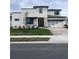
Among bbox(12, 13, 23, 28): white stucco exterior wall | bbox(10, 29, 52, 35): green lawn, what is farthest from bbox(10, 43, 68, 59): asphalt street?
bbox(12, 13, 23, 28): white stucco exterior wall

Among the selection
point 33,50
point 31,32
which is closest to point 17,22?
point 31,32

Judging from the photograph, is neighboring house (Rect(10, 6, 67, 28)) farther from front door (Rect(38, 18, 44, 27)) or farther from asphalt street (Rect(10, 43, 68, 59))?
asphalt street (Rect(10, 43, 68, 59))

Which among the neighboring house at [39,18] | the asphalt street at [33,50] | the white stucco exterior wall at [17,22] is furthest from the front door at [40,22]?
the asphalt street at [33,50]

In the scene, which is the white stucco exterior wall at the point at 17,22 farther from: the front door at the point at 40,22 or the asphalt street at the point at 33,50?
the asphalt street at the point at 33,50

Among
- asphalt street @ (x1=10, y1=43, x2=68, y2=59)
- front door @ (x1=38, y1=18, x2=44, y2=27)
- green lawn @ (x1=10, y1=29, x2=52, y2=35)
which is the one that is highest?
front door @ (x1=38, y1=18, x2=44, y2=27)

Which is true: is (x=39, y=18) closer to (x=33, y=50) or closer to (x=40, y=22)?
(x=40, y=22)

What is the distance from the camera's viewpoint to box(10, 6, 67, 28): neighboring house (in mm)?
1220

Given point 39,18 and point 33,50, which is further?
point 33,50

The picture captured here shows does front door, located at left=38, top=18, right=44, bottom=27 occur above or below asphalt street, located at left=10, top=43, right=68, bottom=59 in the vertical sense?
above

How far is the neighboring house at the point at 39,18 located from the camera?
1.22 metres

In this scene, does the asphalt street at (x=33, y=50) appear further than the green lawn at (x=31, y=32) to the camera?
Yes

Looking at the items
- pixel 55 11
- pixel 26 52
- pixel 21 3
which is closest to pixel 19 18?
pixel 21 3

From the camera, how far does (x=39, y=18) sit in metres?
1.26
